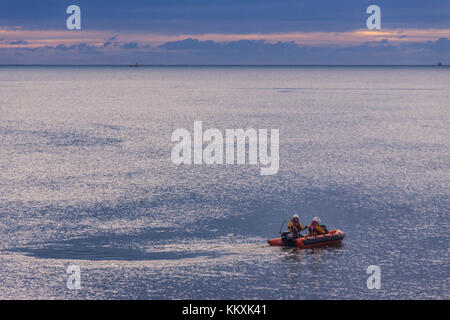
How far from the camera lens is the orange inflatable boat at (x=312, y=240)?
36188 millimetres

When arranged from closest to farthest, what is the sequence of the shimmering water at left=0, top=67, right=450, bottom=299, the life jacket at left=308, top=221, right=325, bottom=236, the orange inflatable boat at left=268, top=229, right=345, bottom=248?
1. the shimmering water at left=0, top=67, right=450, bottom=299
2. the orange inflatable boat at left=268, top=229, right=345, bottom=248
3. the life jacket at left=308, top=221, right=325, bottom=236

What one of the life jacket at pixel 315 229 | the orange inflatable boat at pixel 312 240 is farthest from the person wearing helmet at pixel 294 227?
the life jacket at pixel 315 229

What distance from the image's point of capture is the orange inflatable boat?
1425 inches

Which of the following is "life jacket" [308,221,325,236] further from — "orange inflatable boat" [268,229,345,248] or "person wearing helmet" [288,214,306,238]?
"person wearing helmet" [288,214,306,238]

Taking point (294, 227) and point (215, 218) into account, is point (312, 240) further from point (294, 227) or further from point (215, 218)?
point (215, 218)

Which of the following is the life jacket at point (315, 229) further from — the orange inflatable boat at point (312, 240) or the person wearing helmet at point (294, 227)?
the person wearing helmet at point (294, 227)

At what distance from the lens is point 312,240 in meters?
36.5

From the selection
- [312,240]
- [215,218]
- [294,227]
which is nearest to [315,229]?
[312,240]

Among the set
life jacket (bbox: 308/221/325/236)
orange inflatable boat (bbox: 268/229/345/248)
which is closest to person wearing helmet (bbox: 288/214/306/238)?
orange inflatable boat (bbox: 268/229/345/248)
